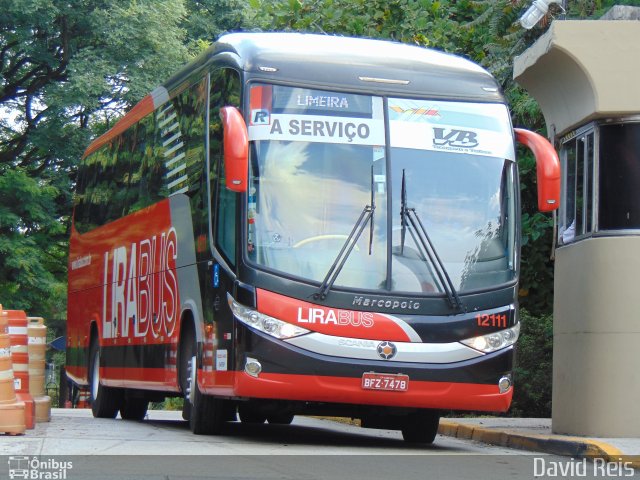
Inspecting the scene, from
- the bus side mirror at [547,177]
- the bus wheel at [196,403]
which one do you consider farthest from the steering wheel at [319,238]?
the bus wheel at [196,403]

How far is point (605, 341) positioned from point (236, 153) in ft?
14.7

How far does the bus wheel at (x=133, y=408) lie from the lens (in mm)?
19062

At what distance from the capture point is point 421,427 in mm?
13930

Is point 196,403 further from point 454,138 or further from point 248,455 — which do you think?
point 454,138

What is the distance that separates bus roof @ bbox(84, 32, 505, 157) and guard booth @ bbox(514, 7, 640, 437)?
3.74 feet

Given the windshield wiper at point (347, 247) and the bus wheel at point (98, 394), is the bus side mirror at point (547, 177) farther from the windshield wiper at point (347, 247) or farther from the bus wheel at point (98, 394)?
the bus wheel at point (98, 394)

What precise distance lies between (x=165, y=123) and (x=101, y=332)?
4.01 meters

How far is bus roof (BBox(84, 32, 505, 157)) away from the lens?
12469 millimetres

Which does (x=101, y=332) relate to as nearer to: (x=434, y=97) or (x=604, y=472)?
(x=434, y=97)

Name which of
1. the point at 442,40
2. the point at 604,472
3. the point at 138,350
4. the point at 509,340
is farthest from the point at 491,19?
the point at 604,472

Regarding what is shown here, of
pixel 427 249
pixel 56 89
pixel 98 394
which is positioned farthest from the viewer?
pixel 56 89

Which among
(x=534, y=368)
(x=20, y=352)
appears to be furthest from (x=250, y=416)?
(x=534, y=368)

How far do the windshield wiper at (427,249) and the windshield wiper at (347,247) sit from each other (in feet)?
0.96

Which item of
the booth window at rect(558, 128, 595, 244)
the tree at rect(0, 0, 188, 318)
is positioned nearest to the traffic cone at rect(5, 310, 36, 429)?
the booth window at rect(558, 128, 595, 244)
